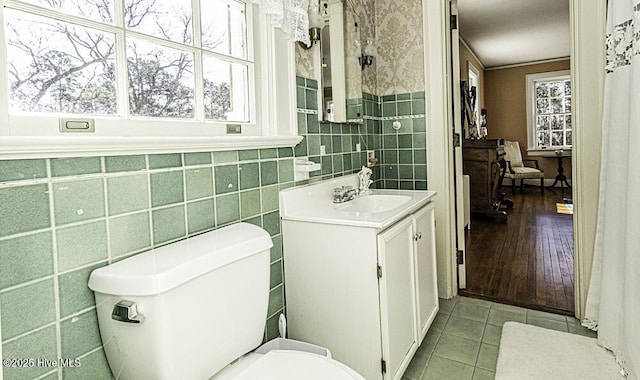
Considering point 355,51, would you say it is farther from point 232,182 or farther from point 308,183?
point 232,182

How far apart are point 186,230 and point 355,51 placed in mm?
1615

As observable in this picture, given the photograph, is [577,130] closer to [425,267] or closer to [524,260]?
[425,267]

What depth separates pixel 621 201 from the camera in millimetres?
1703

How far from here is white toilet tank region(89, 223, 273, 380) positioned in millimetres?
877

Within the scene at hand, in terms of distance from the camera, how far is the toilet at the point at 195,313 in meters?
0.88

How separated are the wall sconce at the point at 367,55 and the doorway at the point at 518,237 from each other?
172cm

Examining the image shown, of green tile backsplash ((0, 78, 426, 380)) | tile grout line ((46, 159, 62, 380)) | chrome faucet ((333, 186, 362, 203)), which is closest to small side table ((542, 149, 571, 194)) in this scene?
chrome faucet ((333, 186, 362, 203))

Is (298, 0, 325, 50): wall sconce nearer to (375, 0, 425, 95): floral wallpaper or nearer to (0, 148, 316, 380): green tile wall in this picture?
(375, 0, 425, 95): floral wallpaper

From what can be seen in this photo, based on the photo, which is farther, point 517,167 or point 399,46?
point 517,167

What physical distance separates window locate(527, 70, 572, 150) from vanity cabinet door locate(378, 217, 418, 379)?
705 centimetres

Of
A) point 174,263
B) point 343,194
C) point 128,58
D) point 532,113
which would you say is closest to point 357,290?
point 343,194

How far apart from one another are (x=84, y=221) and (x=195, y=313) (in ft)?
1.20

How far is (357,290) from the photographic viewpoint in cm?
144

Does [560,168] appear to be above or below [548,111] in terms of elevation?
below
